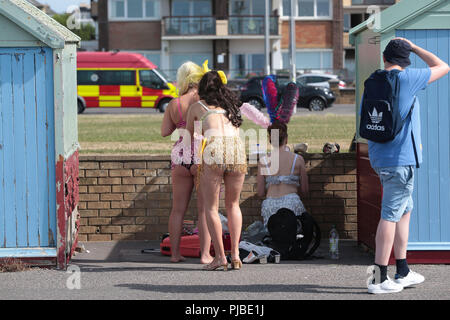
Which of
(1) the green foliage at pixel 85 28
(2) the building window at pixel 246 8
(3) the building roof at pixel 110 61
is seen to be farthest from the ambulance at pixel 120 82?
(1) the green foliage at pixel 85 28

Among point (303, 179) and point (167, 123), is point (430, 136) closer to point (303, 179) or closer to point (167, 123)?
point (303, 179)

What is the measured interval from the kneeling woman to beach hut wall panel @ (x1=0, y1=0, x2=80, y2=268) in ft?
6.43

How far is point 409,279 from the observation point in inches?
262

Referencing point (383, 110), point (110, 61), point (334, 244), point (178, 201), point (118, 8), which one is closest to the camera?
point (383, 110)

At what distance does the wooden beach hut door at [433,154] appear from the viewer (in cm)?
765

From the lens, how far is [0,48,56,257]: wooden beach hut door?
7.54 metres

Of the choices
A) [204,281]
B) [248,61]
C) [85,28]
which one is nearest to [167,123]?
[204,281]

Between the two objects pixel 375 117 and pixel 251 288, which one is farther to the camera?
pixel 251 288

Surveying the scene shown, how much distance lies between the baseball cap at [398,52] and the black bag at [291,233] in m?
2.08

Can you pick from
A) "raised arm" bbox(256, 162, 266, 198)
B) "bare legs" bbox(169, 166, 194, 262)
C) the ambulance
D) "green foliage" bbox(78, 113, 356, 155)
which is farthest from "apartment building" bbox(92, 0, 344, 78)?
"bare legs" bbox(169, 166, 194, 262)

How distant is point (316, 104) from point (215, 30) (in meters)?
17.7

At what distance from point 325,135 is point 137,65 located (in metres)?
20.2

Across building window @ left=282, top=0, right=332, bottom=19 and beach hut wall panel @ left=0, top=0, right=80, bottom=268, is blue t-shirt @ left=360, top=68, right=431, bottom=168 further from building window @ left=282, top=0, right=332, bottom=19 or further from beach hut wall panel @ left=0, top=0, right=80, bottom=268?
building window @ left=282, top=0, right=332, bottom=19

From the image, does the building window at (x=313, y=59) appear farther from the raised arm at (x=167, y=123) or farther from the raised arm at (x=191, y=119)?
the raised arm at (x=191, y=119)
